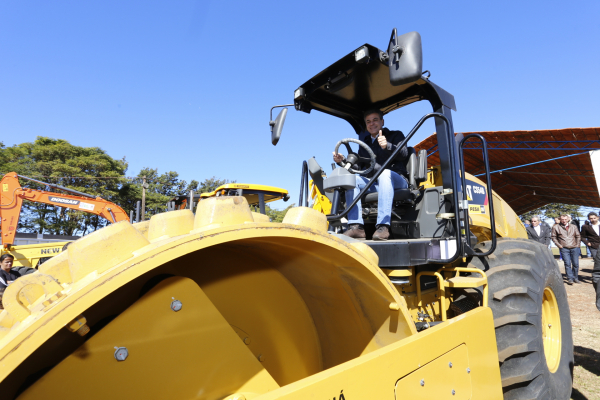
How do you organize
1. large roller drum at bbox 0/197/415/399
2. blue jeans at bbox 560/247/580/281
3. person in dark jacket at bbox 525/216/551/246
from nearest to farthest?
large roller drum at bbox 0/197/415/399
blue jeans at bbox 560/247/580/281
person in dark jacket at bbox 525/216/551/246

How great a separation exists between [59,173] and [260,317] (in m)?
35.9

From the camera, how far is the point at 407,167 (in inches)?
124

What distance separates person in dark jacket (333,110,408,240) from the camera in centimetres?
260

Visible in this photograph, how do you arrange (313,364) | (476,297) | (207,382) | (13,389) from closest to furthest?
1. (13,389)
2. (207,382)
3. (313,364)
4. (476,297)

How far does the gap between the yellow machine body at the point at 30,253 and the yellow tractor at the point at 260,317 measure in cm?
1129

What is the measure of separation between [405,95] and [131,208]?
1463 inches

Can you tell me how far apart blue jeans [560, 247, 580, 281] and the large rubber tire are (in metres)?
8.35

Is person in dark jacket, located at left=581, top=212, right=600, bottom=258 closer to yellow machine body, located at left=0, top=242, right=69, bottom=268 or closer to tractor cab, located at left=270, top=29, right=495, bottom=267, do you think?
tractor cab, located at left=270, top=29, right=495, bottom=267

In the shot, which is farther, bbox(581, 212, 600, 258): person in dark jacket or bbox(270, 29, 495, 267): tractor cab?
bbox(581, 212, 600, 258): person in dark jacket

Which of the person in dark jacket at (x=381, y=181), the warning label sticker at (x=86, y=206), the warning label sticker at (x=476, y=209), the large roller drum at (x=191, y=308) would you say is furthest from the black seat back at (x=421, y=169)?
the warning label sticker at (x=86, y=206)

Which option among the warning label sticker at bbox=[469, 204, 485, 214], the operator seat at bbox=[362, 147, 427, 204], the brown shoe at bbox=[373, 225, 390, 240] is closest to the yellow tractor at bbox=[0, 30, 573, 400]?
the brown shoe at bbox=[373, 225, 390, 240]

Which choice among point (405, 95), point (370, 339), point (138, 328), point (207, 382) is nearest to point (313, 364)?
point (370, 339)

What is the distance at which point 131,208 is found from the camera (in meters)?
36.0

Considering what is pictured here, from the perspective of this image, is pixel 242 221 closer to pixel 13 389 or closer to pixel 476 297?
pixel 13 389
